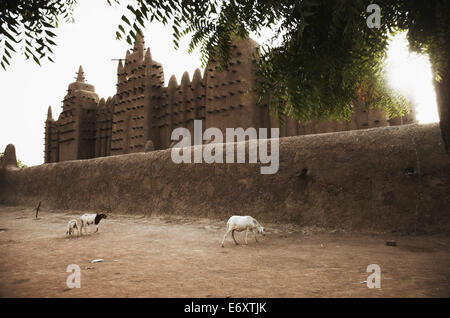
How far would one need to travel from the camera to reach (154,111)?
2103 centimetres

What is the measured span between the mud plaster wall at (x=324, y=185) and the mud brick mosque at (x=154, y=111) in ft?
13.8

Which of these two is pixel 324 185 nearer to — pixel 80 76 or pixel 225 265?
pixel 225 265

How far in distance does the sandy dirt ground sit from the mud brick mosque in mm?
6823

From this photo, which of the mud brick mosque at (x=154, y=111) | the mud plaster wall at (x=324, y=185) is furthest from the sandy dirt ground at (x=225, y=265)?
the mud brick mosque at (x=154, y=111)

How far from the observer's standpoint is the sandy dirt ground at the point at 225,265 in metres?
2.78

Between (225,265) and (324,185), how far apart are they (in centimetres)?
400

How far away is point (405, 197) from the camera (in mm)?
5984

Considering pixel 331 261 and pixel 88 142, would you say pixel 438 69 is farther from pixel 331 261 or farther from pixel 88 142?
pixel 88 142

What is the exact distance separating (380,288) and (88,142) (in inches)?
1073

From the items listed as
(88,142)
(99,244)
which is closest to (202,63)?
(99,244)

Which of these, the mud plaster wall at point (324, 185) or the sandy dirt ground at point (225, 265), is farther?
the mud plaster wall at point (324, 185)

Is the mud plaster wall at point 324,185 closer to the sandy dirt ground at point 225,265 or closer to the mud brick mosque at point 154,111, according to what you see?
the sandy dirt ground at point 225,265

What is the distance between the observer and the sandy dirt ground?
278 centimetres

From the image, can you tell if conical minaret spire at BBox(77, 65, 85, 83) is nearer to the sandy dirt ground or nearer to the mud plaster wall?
the mud plaster wall
